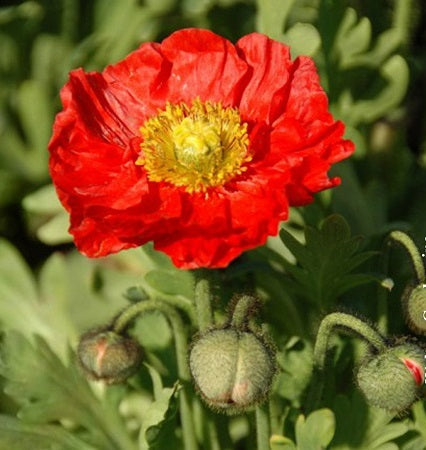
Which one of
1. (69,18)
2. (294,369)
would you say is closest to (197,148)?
(294,369)

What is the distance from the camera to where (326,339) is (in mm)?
1921

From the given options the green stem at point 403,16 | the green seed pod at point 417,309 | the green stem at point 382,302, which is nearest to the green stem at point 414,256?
the green seed pod at point 417,309

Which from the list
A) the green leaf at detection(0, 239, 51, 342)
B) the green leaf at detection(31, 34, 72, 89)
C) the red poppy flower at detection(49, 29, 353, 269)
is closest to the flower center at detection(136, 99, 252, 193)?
the red poppy flower at detection(49, 29, 353, 269)

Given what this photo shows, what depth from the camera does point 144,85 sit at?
2074 millimetres

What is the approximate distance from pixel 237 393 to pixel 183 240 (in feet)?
0.90

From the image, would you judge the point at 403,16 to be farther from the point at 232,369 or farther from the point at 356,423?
the point at 232,369

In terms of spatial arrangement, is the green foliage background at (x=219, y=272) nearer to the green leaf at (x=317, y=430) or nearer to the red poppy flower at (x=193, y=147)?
the green leaf at (x=317, y=430)

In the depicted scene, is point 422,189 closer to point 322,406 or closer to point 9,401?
point 322,406

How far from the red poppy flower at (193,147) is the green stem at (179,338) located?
204mm

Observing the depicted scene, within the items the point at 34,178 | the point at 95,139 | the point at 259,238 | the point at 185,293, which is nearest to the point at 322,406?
the point at 185,293

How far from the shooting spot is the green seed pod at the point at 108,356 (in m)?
1.96

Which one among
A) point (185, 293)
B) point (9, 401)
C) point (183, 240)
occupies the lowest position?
point (9, 401)

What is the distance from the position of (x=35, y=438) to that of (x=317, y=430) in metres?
0.65

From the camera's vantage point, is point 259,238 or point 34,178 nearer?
point 259,238
